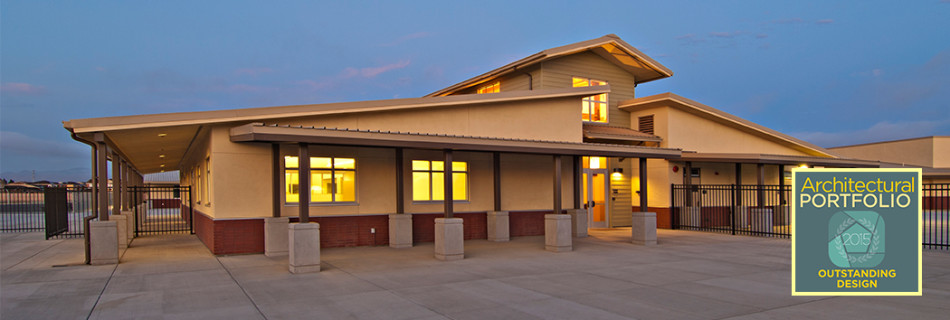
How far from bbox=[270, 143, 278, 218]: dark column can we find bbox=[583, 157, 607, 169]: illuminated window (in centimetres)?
1096

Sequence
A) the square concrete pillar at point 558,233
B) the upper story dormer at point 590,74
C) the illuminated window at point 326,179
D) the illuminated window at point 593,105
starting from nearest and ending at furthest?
the illuminated window at point 326,179 < the square concrete pillar at point 558,233 < the upper story dormer at point 590,74 < the illuminated window at point 593,105

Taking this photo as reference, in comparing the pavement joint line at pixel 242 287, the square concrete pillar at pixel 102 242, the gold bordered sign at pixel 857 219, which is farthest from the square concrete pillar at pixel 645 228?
the square concrete pillar at pixel 102 242

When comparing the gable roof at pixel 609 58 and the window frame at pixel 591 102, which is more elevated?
the gable roof at pixel 609 58

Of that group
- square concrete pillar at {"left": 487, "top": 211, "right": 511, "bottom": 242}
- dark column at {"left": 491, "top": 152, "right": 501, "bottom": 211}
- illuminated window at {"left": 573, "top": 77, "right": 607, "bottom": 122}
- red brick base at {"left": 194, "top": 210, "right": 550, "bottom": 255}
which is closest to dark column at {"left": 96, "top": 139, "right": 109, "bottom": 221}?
red brick base at {"left": 194, "top": 210, "right": 550, "bottom": 255}

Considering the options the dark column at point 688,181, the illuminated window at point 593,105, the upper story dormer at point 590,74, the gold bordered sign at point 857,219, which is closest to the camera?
the gold bordered sign at point 857,219

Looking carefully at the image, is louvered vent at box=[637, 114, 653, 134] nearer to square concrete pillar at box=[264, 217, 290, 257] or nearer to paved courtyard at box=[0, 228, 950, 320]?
paved courtyard at box=[0, 228, 950, 320]

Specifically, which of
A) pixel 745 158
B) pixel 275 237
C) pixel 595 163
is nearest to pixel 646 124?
pixel 595 163

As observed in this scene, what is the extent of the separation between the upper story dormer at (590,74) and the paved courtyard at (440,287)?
7.49 metres

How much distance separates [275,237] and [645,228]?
9.26 metres

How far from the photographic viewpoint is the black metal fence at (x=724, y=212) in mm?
19438

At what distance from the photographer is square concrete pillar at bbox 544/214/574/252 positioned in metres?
14.1

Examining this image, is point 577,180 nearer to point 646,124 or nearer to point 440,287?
point 646,124

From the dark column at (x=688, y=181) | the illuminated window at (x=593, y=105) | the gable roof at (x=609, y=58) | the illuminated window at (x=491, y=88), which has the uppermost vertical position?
the gable roof at (x=609, y=58)

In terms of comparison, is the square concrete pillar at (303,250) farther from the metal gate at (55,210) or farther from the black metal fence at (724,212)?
the black metal fence at (724,212)
